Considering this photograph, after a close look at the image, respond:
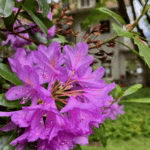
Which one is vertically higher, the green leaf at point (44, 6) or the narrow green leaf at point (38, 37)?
the green leaf at point (44, 6)

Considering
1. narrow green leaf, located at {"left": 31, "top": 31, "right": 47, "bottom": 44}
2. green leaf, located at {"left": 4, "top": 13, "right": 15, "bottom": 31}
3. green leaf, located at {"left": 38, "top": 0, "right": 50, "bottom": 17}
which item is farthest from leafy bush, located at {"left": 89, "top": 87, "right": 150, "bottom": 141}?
green leaf, located at {"left": 38, "top": 0, "right": 50, "bottom": 17}

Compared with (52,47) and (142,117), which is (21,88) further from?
(142,117)

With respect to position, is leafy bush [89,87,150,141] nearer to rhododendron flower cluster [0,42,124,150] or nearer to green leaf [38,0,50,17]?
rhododendron flower cluster [0,42,124,150]

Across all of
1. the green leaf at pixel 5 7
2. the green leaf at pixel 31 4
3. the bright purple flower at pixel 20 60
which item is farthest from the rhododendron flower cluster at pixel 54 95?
the green leaf at pixel 31 4

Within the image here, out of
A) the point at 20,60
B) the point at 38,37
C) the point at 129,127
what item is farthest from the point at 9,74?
the point at 129,127

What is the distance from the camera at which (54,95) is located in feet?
2.12

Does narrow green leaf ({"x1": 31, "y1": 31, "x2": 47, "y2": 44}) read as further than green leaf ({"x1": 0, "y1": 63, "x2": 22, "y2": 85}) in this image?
Yes

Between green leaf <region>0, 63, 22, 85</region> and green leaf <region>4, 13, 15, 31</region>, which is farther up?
green leaf <region>4, 13, 15, 31</region>

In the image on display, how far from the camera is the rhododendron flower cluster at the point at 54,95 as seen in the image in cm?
58

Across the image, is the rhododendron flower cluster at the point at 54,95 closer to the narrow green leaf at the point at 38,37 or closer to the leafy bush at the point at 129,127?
the narrow green leaf at the point at 38,37

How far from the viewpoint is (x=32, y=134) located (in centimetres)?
59

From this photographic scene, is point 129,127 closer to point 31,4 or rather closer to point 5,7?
point 31,4

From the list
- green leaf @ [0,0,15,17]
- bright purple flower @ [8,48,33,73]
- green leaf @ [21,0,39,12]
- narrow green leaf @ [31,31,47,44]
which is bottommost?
bright purple flower @ [8,48,33,73]

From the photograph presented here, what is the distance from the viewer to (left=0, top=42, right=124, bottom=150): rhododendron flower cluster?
0.58 metres
